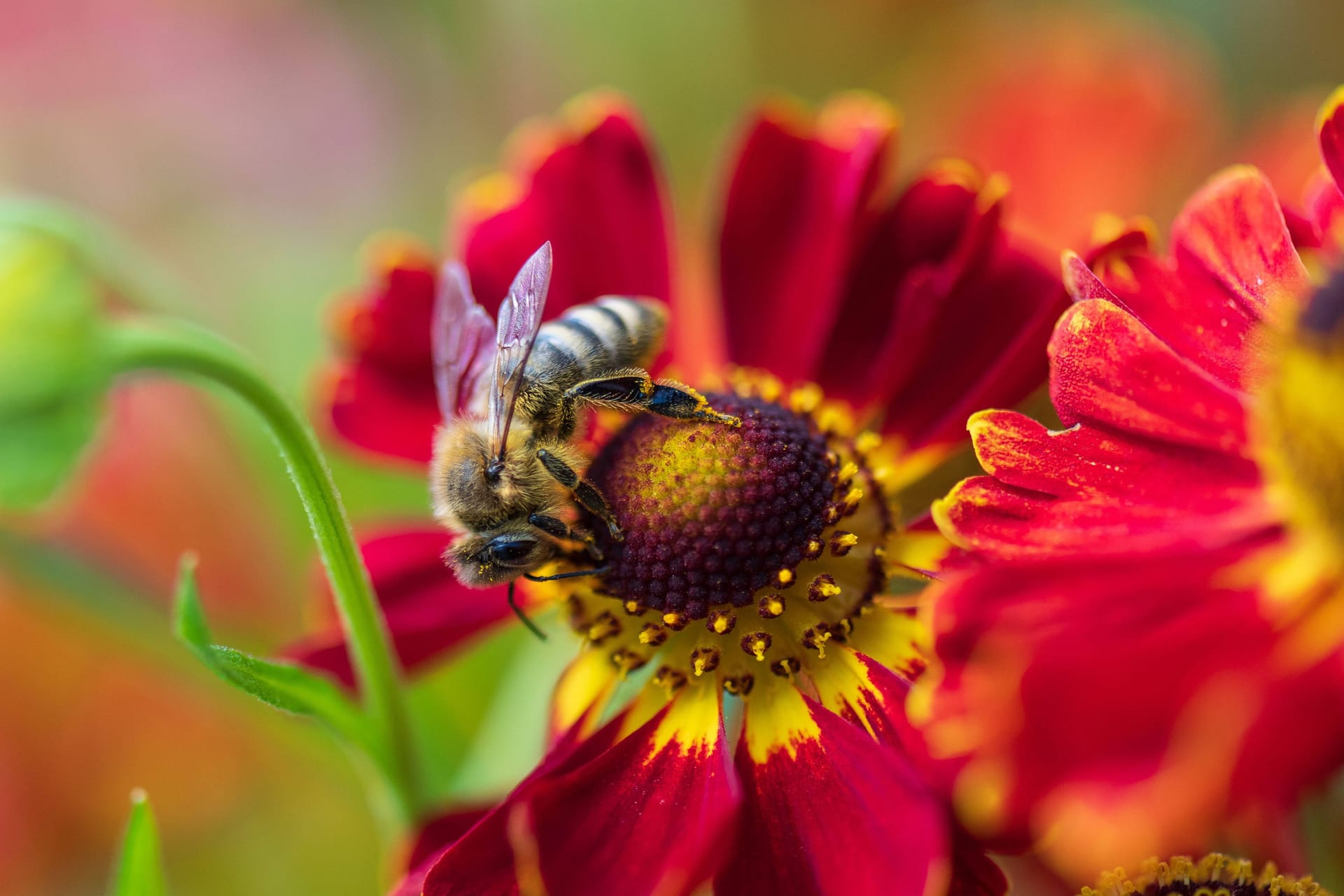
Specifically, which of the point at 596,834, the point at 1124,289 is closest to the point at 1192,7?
the point at 1124,289

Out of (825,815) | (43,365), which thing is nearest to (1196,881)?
(825,815)

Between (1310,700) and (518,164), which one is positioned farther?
(518,164)

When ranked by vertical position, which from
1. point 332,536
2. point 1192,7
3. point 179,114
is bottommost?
point 1192,7

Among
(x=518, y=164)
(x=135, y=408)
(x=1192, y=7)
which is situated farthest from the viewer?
(x=1192, y=7)

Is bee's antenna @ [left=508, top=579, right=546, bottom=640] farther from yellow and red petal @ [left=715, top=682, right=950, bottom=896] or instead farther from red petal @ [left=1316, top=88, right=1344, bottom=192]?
red petal @ [left=1316, top=88, right=1344, bottom=192]

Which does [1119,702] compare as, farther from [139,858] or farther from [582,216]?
[582,216]

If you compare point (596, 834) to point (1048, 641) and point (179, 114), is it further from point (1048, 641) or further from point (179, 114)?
point (179, 114)

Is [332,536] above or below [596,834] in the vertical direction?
above
